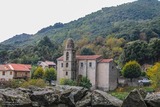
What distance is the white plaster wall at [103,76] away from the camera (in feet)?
254

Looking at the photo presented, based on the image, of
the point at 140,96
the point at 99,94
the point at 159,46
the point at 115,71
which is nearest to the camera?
the point at 140,96

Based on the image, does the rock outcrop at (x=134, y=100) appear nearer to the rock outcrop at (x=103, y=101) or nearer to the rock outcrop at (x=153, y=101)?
the rock outcrop at (x=153, y=101)

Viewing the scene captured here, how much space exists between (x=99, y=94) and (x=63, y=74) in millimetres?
70431

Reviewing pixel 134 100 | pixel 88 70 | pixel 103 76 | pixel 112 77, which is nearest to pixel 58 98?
pixel 134 100

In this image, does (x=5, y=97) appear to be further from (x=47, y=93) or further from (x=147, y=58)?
(x=147, y=58)

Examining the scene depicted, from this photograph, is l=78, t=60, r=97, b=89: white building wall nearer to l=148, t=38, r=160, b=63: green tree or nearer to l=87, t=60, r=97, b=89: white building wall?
l=87, t=60, r=97, b=89: white building wall

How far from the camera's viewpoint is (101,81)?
258ft

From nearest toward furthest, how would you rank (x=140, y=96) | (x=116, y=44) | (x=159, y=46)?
1. (x=140, y=96)
2. (x=159, y=46)
3. (x=116, y=44)

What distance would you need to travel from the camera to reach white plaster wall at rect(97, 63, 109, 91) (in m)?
77.6

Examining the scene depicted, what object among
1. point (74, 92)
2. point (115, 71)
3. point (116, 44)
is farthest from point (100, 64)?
point (74, 92)

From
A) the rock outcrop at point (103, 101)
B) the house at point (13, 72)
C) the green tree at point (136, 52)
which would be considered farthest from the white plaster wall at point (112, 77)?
the rock outcrop at point (103, 101)

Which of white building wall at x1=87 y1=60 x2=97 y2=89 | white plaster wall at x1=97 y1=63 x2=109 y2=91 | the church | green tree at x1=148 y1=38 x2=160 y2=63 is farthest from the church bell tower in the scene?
green tree at x1=148 y1=38 x2=160 y2=63

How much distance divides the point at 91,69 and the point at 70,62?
4357mm

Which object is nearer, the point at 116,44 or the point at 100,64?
the point at 100,64
